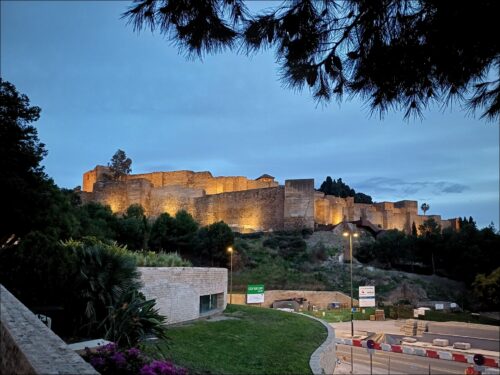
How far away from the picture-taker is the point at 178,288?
1333cm

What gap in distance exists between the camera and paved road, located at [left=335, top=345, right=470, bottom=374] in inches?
322

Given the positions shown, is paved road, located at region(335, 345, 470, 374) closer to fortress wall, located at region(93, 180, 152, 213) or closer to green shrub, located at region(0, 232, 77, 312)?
green shrub, located at region(0, 232, 77, 312)

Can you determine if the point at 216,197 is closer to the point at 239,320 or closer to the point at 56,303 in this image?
the point at 239,320

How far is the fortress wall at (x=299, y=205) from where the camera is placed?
49.6 m

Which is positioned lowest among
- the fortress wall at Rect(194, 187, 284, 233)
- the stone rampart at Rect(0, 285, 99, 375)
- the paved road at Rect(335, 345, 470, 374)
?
the paved road at Rect(335, 345, 470, 374)

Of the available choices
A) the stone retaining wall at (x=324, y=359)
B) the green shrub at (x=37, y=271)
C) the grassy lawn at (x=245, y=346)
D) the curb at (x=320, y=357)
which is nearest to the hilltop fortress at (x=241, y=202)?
the grassy lawn at (x=245, y=346)

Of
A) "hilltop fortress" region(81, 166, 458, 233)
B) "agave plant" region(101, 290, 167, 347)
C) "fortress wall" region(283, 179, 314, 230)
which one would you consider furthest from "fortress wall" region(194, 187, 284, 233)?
"agave plant" region(101, 290, 167, 347)

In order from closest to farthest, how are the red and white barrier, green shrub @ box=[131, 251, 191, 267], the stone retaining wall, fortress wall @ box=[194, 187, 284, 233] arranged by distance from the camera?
the red and white barrier, the stone retaining wall, green shrub @ box=[131, 251, 191, 267], fortress wall @ box=[194, 187, 284, 233]

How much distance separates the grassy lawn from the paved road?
1.16m

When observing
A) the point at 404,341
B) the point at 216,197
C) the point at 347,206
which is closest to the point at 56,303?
the point at 404,341

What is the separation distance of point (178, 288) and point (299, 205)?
37391mm

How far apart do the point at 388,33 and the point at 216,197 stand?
168 ft

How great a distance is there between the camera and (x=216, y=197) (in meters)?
54.8

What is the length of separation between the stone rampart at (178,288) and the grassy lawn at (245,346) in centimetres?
64
